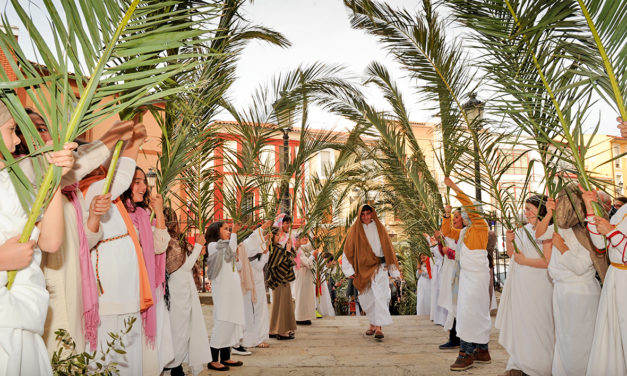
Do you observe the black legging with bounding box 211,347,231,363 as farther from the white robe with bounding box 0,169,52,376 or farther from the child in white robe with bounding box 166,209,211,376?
the white robe with bounding box 0,169,52,376

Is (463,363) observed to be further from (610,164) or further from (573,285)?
(610,164)

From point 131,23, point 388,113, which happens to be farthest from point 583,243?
point 388,113

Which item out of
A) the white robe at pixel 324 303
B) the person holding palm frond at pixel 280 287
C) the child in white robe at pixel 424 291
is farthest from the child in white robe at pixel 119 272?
the white robe at pixel 324 303

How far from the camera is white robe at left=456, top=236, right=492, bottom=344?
20.8ft

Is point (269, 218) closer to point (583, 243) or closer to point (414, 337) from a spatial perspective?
point (414, 337)

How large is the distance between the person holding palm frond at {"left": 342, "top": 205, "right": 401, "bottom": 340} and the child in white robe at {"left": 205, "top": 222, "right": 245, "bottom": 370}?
2966mm

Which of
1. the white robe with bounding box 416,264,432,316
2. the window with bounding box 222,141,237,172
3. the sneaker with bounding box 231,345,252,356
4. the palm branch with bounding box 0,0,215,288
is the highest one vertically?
the window with bounding box 222,141,237,172

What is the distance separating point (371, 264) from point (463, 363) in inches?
123

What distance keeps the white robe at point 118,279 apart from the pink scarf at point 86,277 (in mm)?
282

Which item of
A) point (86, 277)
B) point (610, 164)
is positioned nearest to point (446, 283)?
point (86, 277)

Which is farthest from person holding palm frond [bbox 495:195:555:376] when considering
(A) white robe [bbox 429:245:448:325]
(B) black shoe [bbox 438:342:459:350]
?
(A) white robe [bbox 429:245:448:325]

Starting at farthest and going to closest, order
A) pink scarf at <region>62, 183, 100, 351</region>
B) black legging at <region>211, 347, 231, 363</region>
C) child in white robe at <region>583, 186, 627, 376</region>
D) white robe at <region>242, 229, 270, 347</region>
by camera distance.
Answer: white robe at <region>242, 229, 270, 347</region>, black legging at <region>211, 347, 231, 363</region>, child in white robe at <region>583, 186, 627, 376</region>, pink scarf at <region>62, 183, 100, 351</region>

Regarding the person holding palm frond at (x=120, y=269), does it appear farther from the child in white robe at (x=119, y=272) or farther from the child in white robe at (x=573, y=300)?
the child in white robe at (x=573, y=300)

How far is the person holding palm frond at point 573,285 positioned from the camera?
14.7ft
